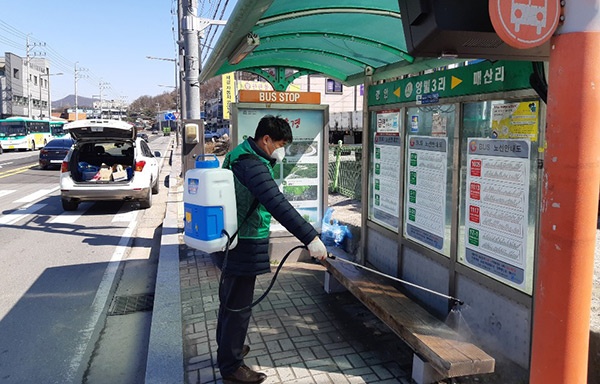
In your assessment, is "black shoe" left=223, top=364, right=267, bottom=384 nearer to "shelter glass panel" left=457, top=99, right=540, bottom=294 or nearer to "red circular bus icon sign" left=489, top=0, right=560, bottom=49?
"shelter glass panel" left=457, top=99, right=540, bottom=294

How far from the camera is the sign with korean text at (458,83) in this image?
9.78ft

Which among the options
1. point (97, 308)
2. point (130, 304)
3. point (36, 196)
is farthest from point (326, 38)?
point (36, 196)

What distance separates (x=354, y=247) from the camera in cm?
646

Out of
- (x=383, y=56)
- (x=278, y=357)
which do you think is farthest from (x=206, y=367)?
(x=383, y=56)

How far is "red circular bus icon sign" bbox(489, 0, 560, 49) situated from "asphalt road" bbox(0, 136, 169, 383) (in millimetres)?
3672

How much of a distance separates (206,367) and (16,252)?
5.46 m

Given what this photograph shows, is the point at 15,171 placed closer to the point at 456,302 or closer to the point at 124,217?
the point at 124,217

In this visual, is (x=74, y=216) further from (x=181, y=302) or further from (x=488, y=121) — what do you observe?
(x=488, y=121)

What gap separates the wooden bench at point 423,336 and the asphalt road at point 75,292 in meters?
2.06

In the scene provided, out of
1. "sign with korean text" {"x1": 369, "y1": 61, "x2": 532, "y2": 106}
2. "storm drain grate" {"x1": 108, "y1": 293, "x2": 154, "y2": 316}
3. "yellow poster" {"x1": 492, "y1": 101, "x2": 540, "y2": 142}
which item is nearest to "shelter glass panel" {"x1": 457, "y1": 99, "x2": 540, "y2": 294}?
"yellow poster" {"x1": 492, "y1": 101, "x2": 540, "y2": 142}

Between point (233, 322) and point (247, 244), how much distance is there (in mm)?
576

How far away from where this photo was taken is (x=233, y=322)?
3318 millimetres

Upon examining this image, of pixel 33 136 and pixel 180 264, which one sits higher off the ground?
pixel 33 136

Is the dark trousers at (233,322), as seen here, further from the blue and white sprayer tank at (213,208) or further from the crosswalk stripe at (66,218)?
the crosswalk stripe at (66,218)
